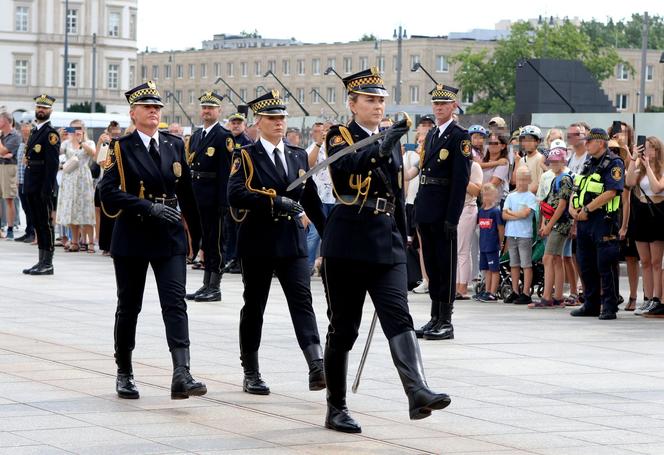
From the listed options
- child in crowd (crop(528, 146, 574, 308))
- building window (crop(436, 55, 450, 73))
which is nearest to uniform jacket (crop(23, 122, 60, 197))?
child in crowd (crop(528, 146, 574, 308))

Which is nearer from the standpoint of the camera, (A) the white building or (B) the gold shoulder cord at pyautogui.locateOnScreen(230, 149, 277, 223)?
(B) the gold shoulder cord at pyautogui.locateOnScreen(230, 149, 277, 223)

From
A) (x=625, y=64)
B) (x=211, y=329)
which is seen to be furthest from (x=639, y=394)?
(x=625, y=64)

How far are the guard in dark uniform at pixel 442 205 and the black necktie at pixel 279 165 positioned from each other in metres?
3.18

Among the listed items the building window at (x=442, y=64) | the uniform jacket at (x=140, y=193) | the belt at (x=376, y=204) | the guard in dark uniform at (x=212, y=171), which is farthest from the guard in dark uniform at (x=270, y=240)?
the building window at (x=442, y=64)

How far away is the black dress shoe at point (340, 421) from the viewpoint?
9.07m

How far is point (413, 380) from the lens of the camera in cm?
872

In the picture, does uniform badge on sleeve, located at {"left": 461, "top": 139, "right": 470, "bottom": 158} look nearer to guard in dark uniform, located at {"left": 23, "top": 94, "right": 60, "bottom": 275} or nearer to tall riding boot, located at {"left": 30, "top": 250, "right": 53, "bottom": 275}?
guard in dark uniform, located at {"left": 23, "top": 94, "right": 60, "bottom": 275}

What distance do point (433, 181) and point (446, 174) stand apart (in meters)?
0.14

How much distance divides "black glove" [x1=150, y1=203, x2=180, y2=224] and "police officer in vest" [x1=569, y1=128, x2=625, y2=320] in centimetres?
669

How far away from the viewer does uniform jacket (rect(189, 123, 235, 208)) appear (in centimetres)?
1723

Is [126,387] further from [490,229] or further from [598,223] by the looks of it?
[490,229]

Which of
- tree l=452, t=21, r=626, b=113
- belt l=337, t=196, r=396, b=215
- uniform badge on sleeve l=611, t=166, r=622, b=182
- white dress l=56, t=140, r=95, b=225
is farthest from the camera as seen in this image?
tree l=452, t=21, r=626, b=113

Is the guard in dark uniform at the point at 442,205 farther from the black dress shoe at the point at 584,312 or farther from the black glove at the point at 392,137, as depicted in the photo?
the black glove at the point at 392,137

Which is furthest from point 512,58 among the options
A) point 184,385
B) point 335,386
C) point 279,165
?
point 335,386
